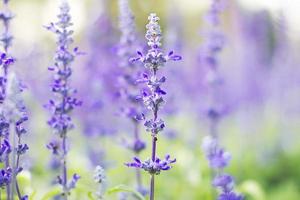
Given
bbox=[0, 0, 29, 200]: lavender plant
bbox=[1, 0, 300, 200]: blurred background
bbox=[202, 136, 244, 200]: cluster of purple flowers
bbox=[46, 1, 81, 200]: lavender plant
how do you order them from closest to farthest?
bbox=[0, 0, 29, 200]: lavender plant
bbox=[46, 1, 81, 200]: lavender plant
bbox=[202, 136, 244, 200]: cluster of purple flowers
bbox=[1, 0, 300, 200]: blurred background

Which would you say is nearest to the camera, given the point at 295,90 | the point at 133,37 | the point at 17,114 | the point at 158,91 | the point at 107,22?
the point at 17,114

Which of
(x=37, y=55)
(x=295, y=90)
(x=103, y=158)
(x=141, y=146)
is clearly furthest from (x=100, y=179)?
(x=295, y=90)

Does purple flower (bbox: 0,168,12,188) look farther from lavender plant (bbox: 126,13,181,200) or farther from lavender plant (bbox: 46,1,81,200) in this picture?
lavender plant (bbox: 126,13,181,200)

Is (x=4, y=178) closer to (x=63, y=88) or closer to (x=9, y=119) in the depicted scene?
(x=9, y=119)

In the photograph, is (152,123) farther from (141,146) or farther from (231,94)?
(231,94)

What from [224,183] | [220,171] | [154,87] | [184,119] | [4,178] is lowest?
[4,178]

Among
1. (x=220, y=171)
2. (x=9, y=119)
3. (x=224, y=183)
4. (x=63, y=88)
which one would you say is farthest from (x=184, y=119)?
(x=9, y=119)

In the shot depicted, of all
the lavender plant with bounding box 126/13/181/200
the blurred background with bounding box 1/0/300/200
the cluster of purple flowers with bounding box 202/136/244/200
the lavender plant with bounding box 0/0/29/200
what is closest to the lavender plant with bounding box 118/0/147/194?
the blurred background with bounding box 1/0/300/200

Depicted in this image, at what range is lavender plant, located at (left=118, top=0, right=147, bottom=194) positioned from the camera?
4117 mm

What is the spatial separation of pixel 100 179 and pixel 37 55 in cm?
504

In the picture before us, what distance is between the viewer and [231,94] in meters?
12.3

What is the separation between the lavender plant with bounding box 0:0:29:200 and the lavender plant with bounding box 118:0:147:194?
820mm

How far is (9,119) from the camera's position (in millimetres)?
2520

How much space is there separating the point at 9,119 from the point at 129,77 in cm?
215
